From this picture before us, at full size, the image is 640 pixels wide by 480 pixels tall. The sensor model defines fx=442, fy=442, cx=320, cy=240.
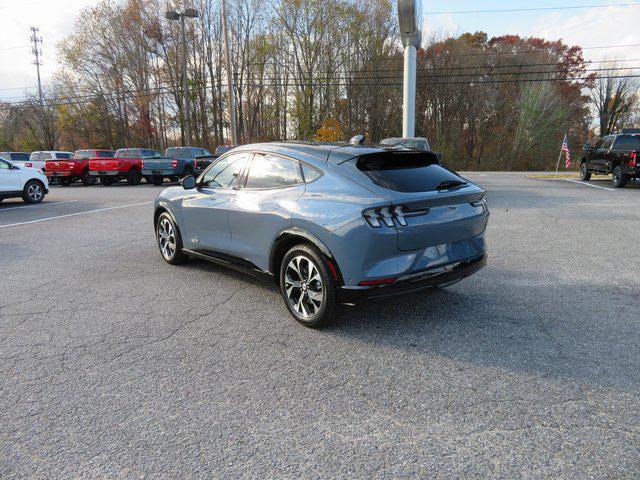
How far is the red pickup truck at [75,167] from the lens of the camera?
2275 cm

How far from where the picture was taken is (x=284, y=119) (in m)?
42.2

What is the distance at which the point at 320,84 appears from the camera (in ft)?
128

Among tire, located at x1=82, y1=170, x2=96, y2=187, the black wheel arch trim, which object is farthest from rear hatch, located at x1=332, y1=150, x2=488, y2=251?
tire, located at x1=82, y1=170, x2=96, y2=187

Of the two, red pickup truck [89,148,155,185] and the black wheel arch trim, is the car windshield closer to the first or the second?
red pickup truck [89,148,155,185]

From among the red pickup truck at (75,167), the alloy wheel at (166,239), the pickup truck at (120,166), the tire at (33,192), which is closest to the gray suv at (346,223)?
the alloy wheel at (166,239)

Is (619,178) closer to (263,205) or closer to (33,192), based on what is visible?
Answer: (263,205)

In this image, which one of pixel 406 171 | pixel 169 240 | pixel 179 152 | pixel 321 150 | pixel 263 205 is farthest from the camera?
pixel 179 152

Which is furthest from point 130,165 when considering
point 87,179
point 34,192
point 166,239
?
point 166,239

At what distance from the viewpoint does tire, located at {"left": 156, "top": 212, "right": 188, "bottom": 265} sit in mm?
5965

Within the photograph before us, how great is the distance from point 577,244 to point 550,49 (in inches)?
1725

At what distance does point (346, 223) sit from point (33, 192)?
49.4ft

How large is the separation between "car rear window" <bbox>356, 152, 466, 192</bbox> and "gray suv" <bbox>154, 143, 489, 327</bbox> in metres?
0.01

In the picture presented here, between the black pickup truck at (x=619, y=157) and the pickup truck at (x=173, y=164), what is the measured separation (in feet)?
56.8

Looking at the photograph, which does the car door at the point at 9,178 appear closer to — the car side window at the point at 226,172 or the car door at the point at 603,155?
the car side window at the point at 226,172
